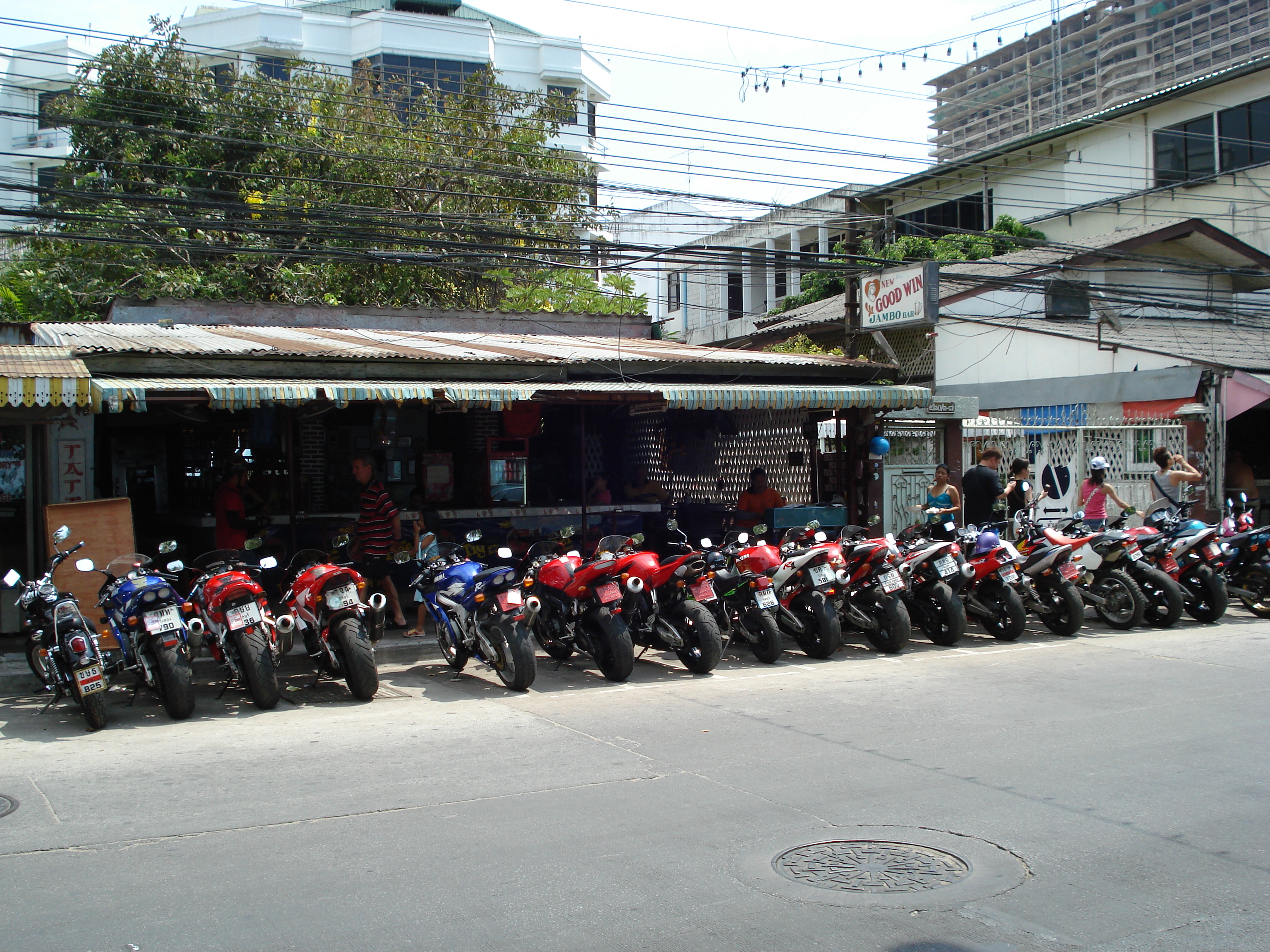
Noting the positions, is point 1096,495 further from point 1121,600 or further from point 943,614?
point 943,614

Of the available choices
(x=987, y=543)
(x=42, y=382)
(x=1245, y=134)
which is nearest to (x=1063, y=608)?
(x=987, y=543)

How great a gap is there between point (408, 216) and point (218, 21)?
30374 mm

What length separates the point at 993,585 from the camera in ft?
36.7

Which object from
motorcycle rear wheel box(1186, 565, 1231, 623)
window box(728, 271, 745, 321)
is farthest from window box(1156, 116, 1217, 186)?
motorcycle rear wheel box(1186, 565, 1231, 623)

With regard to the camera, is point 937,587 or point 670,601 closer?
point 670,601

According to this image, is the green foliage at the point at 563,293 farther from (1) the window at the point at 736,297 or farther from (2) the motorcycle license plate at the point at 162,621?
(2) the motorcycle license plate at the point at 162,621

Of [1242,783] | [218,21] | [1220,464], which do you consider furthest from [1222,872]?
[218,21]

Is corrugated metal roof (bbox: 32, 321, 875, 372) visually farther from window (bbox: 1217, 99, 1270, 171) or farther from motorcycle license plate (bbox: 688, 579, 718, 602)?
window (bbox: 1217, 99, 1270, 171)

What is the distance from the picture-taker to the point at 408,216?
13.0 meters

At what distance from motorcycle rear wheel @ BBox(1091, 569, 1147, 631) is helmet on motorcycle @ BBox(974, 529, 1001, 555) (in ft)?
5.49

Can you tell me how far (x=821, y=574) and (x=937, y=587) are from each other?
1.44 m

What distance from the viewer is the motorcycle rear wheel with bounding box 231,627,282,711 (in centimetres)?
817

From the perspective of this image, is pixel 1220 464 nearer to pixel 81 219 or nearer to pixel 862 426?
pixel 862 426

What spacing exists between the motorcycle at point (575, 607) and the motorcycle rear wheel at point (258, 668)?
2.08 m
